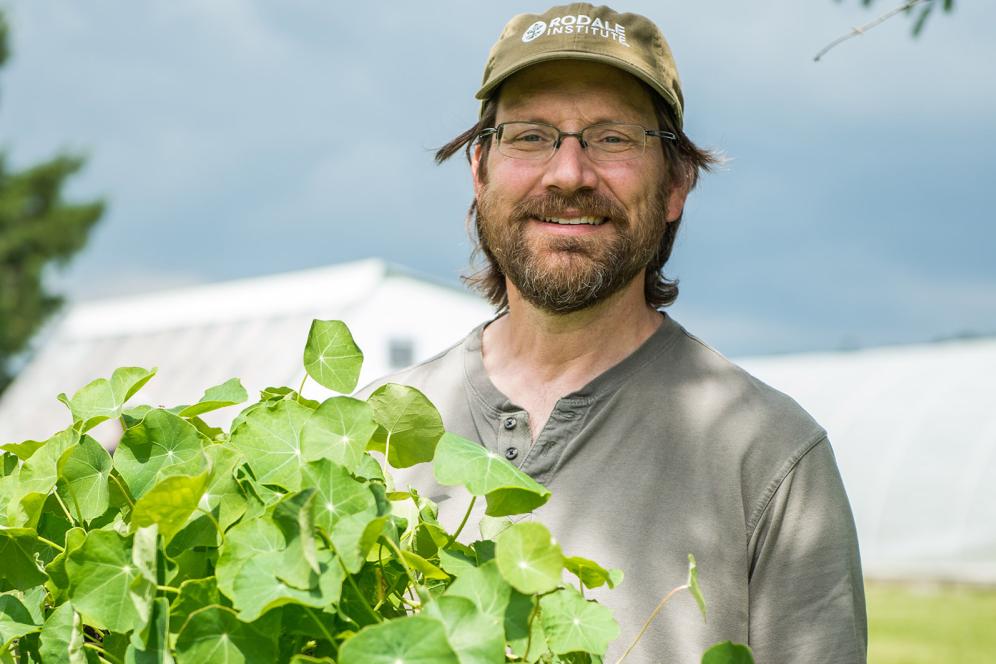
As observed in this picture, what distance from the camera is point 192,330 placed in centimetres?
1320

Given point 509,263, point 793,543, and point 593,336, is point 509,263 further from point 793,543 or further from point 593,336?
point 793,543

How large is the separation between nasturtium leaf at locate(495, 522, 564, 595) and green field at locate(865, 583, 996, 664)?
7596 mm

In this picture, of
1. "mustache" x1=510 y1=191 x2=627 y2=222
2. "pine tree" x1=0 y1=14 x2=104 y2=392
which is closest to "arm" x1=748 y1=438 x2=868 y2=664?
"mustache" x1=510 y1=191 x2=627 y2=222

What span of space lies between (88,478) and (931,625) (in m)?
9.29

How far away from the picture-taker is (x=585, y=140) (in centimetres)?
176

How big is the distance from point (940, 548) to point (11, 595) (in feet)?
37.8

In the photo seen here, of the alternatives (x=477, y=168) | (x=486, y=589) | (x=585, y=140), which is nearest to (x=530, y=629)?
(x=486, y=589)

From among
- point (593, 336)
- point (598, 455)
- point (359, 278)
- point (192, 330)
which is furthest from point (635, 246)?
point (192, 330)

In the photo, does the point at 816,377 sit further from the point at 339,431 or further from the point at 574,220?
the point at 339,431

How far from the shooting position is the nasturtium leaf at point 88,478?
86cm

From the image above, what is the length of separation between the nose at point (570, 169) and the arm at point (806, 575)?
528 mm

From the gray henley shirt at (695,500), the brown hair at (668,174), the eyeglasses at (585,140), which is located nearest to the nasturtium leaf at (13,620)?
the gray henley shirt at (695,500)

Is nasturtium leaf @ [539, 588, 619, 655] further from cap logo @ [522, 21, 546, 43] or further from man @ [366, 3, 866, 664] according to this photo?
cap logo @ [522, 21, 546, 43]

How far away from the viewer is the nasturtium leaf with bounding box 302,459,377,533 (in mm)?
728
